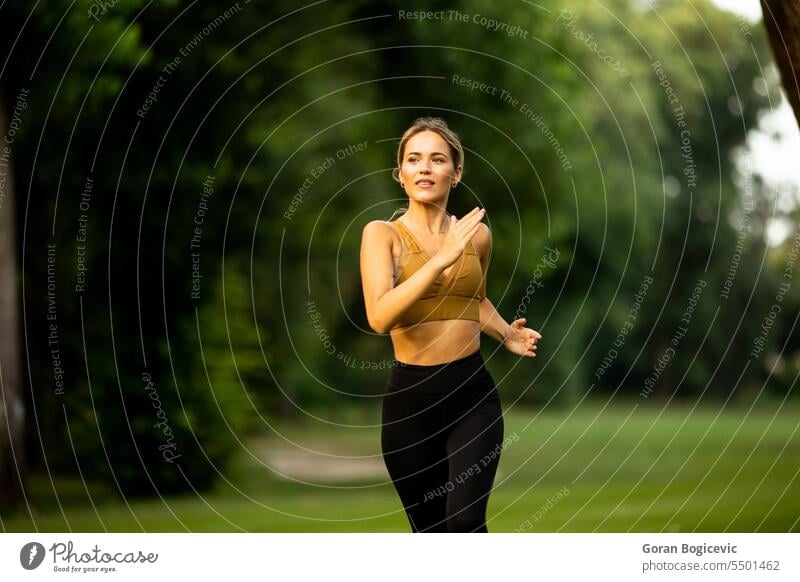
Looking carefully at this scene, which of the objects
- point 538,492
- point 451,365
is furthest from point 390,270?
point 538,492

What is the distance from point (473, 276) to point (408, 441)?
1.08 m

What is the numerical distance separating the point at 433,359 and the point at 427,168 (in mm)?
1162

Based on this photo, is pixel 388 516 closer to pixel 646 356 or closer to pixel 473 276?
pixel 473 276

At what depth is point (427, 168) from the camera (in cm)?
804

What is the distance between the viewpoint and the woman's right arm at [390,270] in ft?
24.4

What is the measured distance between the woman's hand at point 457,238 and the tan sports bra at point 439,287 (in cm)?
36

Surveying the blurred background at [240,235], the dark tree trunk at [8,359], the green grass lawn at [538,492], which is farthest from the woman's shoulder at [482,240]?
the dark tree trunk at [8,359]

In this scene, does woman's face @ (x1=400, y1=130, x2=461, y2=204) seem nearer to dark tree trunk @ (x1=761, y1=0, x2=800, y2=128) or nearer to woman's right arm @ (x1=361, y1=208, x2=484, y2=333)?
woman's right arm @ (x1=361, y1=208, x2=484, y2=333)

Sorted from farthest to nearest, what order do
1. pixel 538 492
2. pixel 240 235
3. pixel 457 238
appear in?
1. pixel 538 492
2. pixel 240 235
3. pixel 457 238

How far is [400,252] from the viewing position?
7992 millimetres

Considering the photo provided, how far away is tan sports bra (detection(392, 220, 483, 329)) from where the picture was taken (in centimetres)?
796

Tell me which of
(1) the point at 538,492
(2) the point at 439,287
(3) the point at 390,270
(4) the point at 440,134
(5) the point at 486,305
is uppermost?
(4) the point at 440,134

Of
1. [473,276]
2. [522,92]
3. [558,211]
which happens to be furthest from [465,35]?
[473,276]

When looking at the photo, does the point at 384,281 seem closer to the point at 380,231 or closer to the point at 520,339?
the point at 380,231
